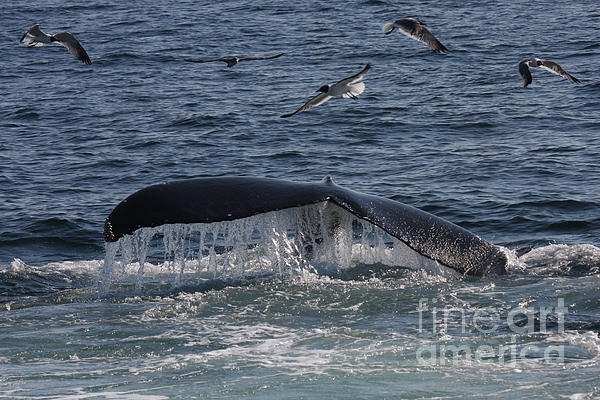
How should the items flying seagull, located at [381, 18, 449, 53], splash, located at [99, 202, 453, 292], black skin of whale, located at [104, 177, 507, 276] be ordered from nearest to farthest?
black skin of whale, located at [104, 177, 507, 276] < splash, located at [99, 202, 453, 292] < flying seagull, located at [381, 18, 449, 53]

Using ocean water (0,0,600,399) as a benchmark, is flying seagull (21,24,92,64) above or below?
above

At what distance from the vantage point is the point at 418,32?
11711mm

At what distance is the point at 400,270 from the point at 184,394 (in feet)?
10.3

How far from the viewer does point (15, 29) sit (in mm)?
29078

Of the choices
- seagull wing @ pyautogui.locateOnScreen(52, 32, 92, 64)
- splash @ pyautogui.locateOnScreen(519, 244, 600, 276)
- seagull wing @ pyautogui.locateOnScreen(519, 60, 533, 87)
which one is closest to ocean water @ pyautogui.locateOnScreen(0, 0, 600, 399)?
splash @ pyautogui.locateOnScreen(519, 244, 600, 276)

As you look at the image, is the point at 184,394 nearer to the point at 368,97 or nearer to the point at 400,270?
the point at 400,270

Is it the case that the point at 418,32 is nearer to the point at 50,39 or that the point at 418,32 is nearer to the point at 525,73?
the point at 525,73

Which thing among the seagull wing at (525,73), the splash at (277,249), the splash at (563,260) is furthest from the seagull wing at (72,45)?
the splash at (563,260)

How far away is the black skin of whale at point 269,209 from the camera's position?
717 centimetres

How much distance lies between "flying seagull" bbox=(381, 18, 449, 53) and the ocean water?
2.08 metres

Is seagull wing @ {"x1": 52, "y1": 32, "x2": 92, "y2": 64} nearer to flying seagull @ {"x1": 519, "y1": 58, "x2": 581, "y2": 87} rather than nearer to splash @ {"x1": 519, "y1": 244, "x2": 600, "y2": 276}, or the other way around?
flying seagull @ {"x1": 519, "y1": 58, "x2": 581, "y2": 87}

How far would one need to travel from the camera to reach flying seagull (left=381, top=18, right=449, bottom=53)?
1131 centimetres

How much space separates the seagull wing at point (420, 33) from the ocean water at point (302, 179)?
2.08 m

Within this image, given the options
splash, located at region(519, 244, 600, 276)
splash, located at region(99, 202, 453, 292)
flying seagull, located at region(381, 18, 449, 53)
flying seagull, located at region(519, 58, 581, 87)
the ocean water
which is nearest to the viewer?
the ocean water
